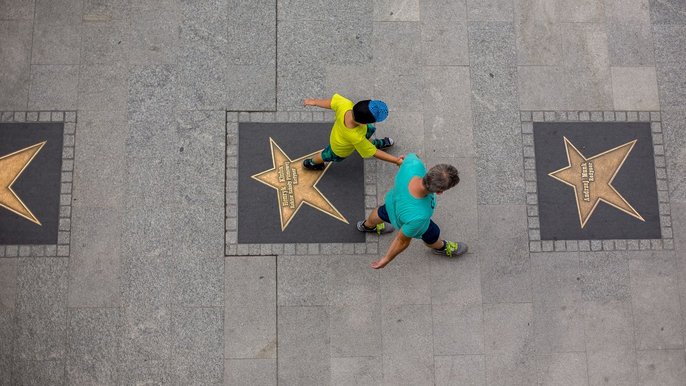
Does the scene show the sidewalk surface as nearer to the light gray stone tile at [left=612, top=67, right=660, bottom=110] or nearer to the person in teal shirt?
the light gray stone tile at [left=612, top=67, right=660, bottom=110]

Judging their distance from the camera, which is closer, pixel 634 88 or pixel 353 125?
pixel 353 125

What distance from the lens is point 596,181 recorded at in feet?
23.6

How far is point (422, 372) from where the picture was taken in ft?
22.1

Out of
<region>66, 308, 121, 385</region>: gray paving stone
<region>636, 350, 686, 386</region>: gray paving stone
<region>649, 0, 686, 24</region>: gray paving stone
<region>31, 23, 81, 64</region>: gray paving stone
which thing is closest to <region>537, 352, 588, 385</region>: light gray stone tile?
<region>636, 350, 686, 386</region>: gray paving stone

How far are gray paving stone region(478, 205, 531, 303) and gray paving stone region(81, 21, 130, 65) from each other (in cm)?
501

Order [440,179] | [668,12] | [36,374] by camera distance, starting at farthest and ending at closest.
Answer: [668,12] → [36,374] → [440,179]

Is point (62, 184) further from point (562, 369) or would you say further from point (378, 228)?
point (562, 369)

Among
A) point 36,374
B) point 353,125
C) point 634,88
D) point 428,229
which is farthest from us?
point 634,88

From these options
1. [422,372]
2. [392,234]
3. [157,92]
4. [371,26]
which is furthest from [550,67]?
[157,92]

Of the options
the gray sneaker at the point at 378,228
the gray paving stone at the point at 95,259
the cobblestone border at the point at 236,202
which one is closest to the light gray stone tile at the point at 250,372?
the cobblestone border at the point at 236,202

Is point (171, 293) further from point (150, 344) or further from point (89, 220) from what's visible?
point (89, 220)

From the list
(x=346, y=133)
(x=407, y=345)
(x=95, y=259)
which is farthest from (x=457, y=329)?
(x=95, y=259)

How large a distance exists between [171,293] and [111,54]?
313cm

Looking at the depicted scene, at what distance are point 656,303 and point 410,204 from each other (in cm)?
386
